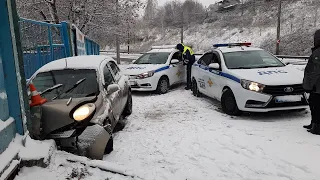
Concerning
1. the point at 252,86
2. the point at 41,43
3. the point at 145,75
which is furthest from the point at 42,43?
the point at 252,86

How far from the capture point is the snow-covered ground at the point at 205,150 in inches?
122

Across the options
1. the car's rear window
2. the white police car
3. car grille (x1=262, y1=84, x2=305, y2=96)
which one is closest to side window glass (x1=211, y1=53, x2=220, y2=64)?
car grille (x1=262, y1=84, x2=305, y2=96)

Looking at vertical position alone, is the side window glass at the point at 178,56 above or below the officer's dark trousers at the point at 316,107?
above

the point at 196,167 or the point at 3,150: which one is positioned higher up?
the point at 3,150

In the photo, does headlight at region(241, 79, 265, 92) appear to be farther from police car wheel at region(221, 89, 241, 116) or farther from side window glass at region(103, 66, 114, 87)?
side window glass at region(103, 66, 114, 87)

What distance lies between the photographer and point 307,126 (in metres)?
5.47

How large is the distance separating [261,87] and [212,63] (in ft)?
6.47

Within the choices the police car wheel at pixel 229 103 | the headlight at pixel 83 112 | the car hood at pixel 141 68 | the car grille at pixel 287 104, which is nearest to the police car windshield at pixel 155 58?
the car hood at pixel 141 68

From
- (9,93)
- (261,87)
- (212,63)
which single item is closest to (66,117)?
(9,93)

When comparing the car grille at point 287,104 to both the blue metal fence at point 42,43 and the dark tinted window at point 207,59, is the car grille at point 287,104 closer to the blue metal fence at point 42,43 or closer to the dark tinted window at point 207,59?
the dark tinted window at point 207,59

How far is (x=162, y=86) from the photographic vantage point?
393 inches

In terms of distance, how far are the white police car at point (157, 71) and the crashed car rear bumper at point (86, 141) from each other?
5620 mm

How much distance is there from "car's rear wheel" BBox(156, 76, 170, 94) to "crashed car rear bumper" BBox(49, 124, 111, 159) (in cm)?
590

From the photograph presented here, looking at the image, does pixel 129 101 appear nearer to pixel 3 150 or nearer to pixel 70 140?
pixel 70 140
